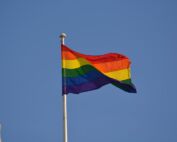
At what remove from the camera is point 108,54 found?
3238 centimetres

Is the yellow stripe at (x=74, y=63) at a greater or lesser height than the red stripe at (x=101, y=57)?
lesser

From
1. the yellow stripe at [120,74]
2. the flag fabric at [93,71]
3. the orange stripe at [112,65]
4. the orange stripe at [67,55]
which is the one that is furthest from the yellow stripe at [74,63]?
the yellow stripe at [120,74]

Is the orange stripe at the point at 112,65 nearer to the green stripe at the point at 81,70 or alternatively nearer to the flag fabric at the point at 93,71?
the flag fabric at the point at 93,71

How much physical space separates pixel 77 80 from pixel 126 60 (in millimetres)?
2837

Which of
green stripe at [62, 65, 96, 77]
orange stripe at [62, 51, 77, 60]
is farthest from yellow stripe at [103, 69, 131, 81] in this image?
orange stripe at [62, 51, 77, 60]

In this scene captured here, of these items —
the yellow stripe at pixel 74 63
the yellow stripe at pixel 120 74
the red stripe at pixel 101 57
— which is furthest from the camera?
the red stripe at pixel 101 57

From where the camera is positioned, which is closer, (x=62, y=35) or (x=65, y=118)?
(x=65, y=118)

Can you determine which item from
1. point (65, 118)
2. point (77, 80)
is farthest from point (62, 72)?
point (65, 118)

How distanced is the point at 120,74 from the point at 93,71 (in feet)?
4.69

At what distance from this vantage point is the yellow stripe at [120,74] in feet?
104

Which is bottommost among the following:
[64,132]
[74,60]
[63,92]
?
[64,132]

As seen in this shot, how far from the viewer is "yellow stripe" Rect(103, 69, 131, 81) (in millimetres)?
31594

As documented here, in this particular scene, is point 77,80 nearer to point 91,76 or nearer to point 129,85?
point 91,76

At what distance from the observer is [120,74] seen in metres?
31.8
